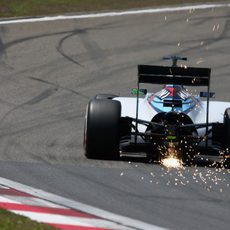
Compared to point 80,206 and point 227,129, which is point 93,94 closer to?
point 227,129

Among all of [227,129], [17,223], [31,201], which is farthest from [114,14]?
[17,223]

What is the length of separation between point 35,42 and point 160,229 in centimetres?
1495

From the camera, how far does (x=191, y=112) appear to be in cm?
1496

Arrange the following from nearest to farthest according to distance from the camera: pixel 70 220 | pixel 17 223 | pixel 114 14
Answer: pixel 17 223, pixel 70 220, pixel 114 14

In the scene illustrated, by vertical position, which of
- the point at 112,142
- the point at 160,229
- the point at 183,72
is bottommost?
the point at 160,229

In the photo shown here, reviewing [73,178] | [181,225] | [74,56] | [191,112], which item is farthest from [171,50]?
[181,225]

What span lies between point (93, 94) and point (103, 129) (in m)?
5.87

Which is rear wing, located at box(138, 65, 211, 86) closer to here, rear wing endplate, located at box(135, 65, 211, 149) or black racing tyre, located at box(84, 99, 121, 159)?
rear wing endplate, located at box(135, 65, 211, 149)

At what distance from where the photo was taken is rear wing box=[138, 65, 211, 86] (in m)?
14.3

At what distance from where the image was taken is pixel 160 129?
14398mm

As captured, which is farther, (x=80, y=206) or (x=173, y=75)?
(x=173, y=75)

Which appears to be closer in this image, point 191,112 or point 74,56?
point 191,112

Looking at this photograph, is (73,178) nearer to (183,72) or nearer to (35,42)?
(183,72)

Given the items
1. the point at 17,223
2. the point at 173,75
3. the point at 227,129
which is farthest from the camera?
the point at 173,75
